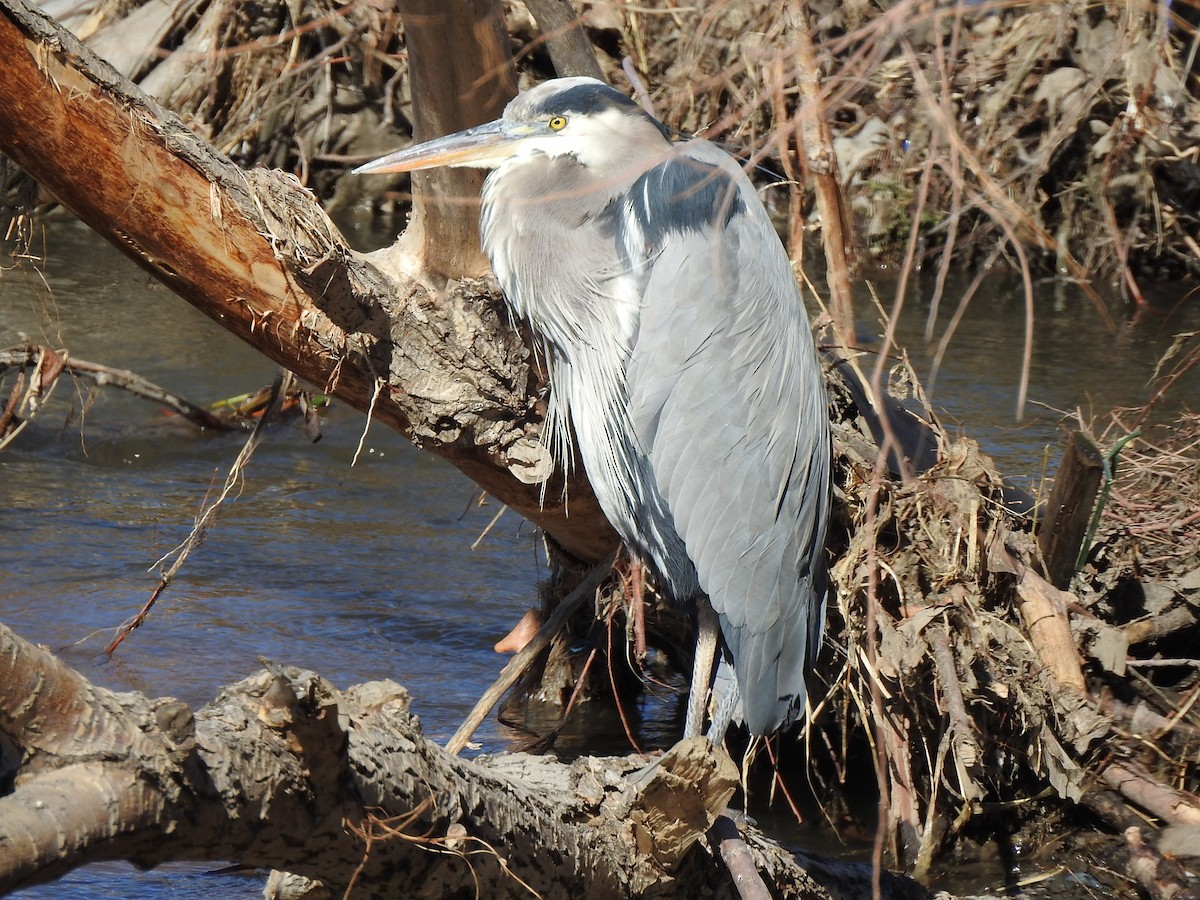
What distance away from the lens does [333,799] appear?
1.70 meters

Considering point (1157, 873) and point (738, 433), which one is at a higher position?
point (738, 433)

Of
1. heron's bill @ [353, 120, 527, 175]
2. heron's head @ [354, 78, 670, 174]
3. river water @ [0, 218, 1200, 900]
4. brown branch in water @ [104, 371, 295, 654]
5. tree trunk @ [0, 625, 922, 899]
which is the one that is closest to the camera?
tree trunk @ [0, 625, 922, 899]

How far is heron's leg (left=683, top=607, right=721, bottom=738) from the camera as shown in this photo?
3.05m

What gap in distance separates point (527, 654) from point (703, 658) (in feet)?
1.56

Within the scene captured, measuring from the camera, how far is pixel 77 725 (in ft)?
4.53

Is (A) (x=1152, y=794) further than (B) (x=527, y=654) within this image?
Result: No

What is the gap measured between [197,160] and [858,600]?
5.90 ft

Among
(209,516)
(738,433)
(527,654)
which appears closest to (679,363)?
(738,433)

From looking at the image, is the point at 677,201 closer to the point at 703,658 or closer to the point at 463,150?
the point at 463,150

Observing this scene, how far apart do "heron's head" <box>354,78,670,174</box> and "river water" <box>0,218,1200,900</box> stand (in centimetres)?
99

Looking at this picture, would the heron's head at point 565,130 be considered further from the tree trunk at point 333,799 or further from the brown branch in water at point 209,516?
the tree trunk at point 333,799

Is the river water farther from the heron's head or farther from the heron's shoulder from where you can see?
the heron's shoulder

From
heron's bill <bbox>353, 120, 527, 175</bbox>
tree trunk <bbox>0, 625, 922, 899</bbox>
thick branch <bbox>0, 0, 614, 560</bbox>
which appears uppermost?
heron's bill <bbox>353, 120, 527, 175</bbox>

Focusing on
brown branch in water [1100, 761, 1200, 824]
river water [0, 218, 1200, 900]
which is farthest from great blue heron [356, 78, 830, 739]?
river water [0, 218, 1200, 900]
